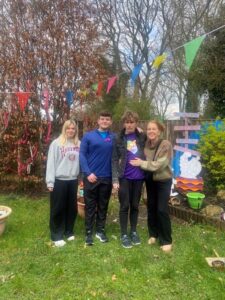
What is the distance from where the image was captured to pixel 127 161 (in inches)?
170

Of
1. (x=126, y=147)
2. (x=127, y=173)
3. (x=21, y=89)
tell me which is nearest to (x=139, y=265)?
(x=127, y=173)

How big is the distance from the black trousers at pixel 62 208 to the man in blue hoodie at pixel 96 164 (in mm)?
243

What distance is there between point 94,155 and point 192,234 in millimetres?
1939

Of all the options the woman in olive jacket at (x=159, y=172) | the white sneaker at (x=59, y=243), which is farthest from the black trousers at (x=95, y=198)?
the woman in olive jacket at (x=159, y=172)

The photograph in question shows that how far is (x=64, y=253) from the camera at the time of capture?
4.24 meters

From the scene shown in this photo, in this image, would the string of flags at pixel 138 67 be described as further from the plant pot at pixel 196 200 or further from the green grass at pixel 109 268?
the green grass at pixel 109 268

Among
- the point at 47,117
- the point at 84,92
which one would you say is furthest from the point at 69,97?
the point at 47,117

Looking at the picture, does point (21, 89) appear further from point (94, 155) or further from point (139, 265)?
point (139, 265)

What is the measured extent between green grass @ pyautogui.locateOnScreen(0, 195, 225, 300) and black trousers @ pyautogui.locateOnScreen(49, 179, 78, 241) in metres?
→ 0.21

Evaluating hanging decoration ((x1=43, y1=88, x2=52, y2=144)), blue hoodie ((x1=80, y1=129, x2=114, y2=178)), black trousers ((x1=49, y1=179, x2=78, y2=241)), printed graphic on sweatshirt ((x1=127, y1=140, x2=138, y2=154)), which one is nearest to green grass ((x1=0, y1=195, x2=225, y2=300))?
black trousers ((x1=49, y1=179, x2=78, y2=241))

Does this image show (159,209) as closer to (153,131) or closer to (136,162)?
(136,162)

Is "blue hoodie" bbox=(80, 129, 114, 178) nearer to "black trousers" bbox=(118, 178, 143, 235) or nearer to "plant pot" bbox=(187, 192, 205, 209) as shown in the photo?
"black trousers" bbox=(118, 178, 143, 235)

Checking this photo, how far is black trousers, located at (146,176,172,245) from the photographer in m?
4.28

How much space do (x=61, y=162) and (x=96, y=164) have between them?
487mm
